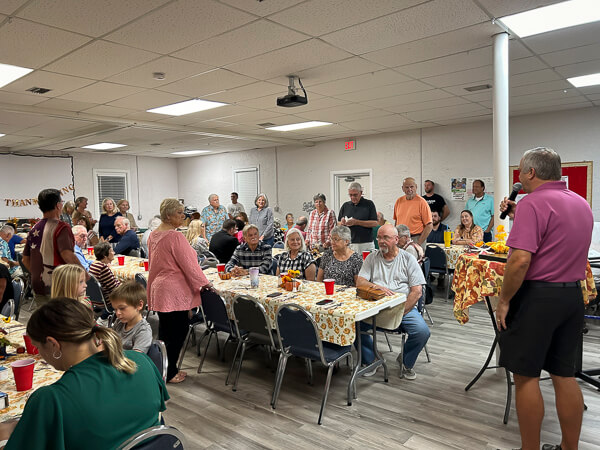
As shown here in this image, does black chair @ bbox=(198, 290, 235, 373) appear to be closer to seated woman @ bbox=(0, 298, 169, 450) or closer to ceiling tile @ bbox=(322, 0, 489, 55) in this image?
seated woman @ bbox=(0, 298, 169, 450)

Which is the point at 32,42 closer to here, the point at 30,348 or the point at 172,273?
the point at 172,273

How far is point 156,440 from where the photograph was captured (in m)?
1.41

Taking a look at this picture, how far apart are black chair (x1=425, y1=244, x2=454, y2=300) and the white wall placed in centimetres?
236

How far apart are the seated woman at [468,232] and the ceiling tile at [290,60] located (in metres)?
3.62

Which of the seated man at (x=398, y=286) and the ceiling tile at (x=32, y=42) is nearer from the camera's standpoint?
the ceiling tile at (x=32, y=42)

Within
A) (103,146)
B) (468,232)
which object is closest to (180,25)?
(468,232)

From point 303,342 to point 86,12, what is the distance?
2667 mm

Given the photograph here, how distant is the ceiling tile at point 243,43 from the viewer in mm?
3225

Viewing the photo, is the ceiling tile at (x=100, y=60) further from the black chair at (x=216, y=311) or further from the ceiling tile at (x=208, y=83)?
the black chair at (x=216, y=311)

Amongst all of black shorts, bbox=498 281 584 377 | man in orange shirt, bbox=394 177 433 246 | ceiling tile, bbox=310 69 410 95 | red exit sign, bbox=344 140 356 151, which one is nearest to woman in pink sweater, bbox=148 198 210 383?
black shorts, bbox=498 281 584 377

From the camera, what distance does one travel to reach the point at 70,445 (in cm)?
125

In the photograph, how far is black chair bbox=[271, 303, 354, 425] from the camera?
2990 mm

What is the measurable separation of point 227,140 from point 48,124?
3.51 m

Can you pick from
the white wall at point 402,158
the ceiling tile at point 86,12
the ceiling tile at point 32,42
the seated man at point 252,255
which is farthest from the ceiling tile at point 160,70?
the white wall at point 402,158
